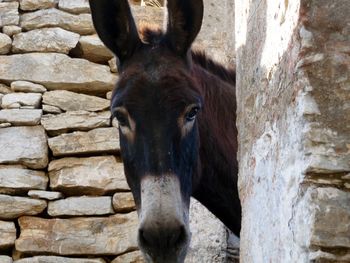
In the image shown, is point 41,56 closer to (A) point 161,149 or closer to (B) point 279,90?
(A) point 161,149

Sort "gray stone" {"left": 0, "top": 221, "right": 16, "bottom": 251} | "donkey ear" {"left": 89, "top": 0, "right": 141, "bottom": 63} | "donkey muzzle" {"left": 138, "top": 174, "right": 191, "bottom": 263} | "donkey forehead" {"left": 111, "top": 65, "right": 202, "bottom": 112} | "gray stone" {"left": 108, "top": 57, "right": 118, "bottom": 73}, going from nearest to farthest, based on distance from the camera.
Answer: "donkey muzzle" {"left": 138, "top": 174, "right": 191, "bottom": 263} < "donkey forehead" {"left": 111, "top": 65, "right": 202, "bottom": 112} < "donkey ear" {"left": 89, "top": 0, "right": 141, "bottom": 63} < "gray stone" {"left": 0, "top": 221, "right": 16, "bottom": 251} < "gray stone" {"left": 108, "top": 57, "right": 118, "bottom": 73}

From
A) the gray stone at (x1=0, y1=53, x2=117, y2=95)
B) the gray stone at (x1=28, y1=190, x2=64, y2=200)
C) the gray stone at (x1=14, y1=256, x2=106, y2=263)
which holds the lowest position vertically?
the gray stone at (x1=14, y1=256, x2=106, y2=263)

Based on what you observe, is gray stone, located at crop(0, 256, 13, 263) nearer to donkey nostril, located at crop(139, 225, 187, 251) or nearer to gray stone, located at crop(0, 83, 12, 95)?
gray stone, located at crop(0, 83, 12, 95)

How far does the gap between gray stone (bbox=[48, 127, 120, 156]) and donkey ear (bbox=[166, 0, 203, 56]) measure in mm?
1392

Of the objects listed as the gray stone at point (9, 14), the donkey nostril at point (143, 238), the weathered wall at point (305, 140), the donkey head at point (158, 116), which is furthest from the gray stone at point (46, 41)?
the weathered wall at point (305, 140)

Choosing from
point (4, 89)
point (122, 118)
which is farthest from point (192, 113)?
point (4, 89)

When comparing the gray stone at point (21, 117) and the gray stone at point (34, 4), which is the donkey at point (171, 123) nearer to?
the gray stone at point (21, 117)

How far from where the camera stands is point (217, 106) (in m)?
3.73

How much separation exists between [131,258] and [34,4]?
1877 mm

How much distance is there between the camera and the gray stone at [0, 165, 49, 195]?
477cm

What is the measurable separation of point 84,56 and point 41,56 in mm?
271

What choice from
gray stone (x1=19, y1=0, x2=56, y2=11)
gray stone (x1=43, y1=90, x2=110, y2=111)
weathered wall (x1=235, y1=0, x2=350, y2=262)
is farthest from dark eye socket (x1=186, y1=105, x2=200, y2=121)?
gray stone (x1=19, y1=0, x2=56, y2=11)

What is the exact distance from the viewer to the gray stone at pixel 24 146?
4.85 metres

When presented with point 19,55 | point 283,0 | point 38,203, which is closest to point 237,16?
point 283,0
